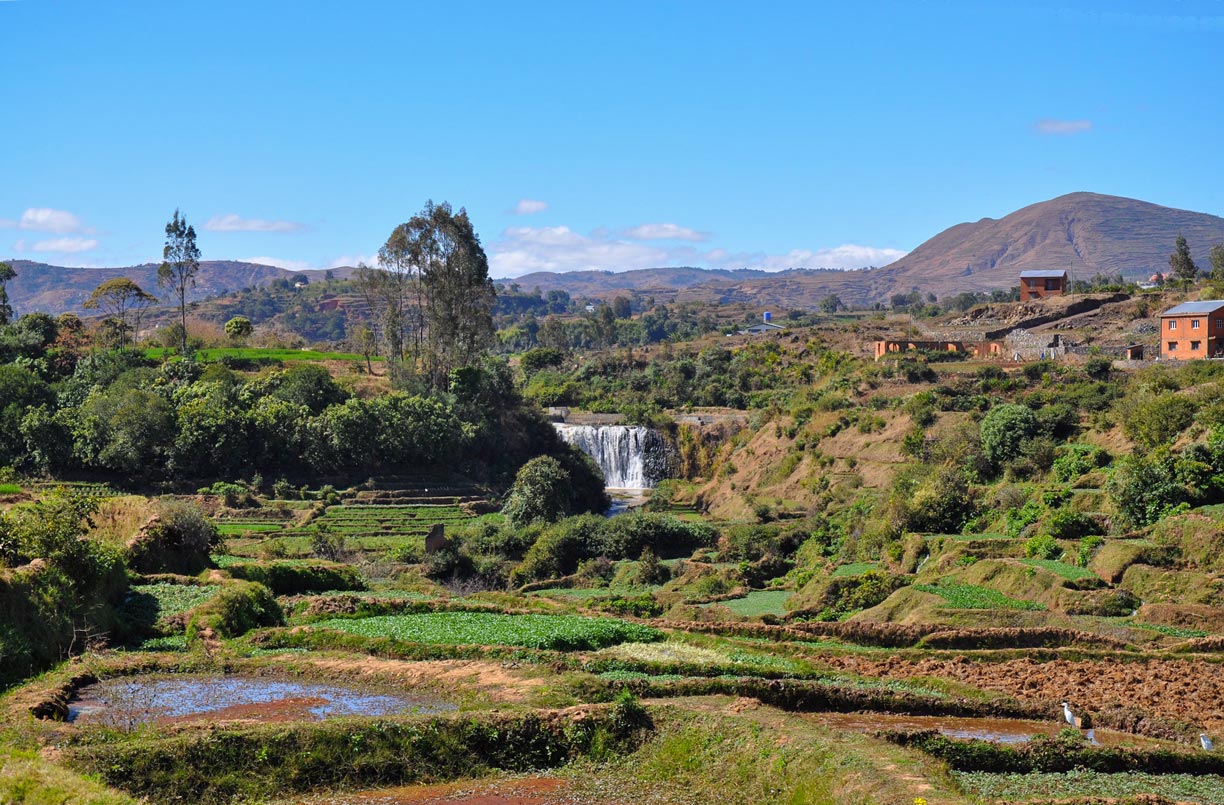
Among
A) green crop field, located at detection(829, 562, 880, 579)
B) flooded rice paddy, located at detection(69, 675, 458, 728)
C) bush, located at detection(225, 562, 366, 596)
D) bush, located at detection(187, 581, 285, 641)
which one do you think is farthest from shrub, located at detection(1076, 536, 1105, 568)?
bush, located at detection(187, 581, 285, 641)

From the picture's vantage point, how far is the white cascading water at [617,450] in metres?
70.2

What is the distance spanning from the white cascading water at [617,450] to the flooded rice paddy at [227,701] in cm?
4903

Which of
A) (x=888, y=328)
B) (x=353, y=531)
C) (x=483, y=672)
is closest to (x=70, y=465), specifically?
(x=353, y=531)

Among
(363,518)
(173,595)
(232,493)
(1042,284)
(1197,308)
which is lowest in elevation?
(363,518)

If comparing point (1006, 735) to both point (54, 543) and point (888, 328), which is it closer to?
point (54, 543)

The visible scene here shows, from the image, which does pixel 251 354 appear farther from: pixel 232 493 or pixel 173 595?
pixel 173 595

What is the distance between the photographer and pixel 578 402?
81.5 m

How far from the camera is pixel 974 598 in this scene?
92.2 ft

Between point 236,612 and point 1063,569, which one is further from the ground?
point 1063,569

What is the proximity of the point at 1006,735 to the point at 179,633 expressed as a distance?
1772 cm

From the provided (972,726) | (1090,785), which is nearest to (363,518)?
(972,726)

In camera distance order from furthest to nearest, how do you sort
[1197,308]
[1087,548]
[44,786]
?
[1197,308]
[1087,548]
[44,786]

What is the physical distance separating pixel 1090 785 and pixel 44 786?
45.7 feet

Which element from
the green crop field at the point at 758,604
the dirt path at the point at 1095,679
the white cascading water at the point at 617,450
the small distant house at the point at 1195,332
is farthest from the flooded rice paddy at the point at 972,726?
the white cascading water at the point at 617,450
